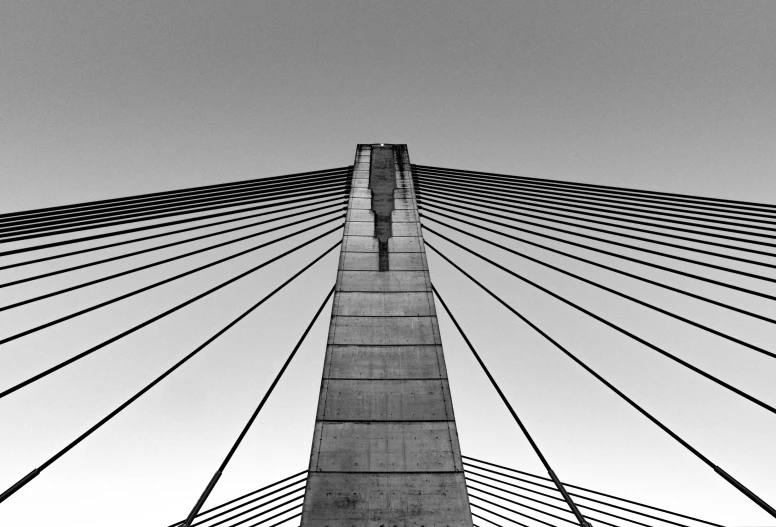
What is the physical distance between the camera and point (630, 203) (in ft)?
38.0

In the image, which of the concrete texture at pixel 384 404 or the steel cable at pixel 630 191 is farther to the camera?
the steel cable at pixel 630 191

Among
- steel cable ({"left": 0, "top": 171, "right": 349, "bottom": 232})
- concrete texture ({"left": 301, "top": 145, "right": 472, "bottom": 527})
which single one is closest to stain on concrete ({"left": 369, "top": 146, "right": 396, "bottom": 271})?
concrete texture ({"left": 301, "top": 145, "right": 472, "bottom": 527})

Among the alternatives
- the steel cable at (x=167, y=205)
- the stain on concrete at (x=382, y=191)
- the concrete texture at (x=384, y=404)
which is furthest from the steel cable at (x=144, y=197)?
the concrete texture at (x=384, y=404)

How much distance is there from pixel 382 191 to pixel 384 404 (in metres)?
6.53

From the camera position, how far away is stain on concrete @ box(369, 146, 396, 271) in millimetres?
10477

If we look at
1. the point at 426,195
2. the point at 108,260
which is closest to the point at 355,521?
the point at 108,260

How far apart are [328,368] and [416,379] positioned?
145cm

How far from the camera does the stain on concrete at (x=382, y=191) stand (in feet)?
34.4

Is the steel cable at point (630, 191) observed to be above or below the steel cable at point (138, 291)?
above

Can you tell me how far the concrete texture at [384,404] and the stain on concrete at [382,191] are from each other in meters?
0.07

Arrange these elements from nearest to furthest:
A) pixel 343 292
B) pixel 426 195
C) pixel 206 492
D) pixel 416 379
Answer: pixel 206 492
pixel 416 379
pixel 343 292
pixel 426 195

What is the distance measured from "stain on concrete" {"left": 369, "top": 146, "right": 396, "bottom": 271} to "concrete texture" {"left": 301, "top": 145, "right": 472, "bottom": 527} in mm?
65

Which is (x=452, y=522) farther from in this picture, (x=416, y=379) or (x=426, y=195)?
(x=426, y=195)

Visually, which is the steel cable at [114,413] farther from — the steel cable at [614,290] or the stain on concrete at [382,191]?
the steel cable at [614,290]
